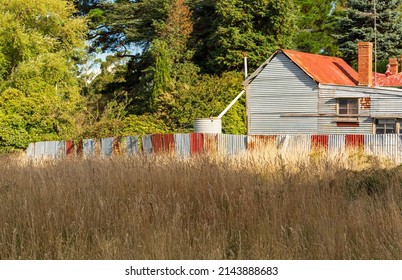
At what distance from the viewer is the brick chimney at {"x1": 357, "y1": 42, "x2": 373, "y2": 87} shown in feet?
111

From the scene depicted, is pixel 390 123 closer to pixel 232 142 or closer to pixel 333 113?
pixel 333 113

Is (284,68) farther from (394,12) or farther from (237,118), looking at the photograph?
(394,12)

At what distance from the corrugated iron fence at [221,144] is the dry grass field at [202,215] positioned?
701 cm

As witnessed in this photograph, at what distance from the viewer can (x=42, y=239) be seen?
20.0ft

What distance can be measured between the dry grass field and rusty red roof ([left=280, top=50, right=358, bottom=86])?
81.8 feet

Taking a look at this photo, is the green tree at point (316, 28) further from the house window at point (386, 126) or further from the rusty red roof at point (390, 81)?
the house window at point (386, 126)

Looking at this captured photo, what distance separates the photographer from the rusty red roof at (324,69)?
34.2 meters

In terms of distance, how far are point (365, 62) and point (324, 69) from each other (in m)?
2.80

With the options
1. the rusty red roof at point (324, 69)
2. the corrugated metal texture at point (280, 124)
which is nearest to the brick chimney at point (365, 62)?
the rusty red roof at point (324, 69)

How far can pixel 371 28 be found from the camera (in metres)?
47.9

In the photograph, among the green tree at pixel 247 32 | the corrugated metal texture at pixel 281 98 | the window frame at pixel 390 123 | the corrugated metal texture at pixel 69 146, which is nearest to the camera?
the corrugated metal texture at pixel 69 146

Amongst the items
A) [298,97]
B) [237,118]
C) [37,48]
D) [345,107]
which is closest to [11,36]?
[37,48]

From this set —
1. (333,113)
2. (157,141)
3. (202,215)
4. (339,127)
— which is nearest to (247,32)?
(333,113)

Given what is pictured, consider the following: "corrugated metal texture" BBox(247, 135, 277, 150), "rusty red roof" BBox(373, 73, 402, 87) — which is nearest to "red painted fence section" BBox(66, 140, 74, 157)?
"corrugated metal texture" BBox(247, 135, 277, 150)
